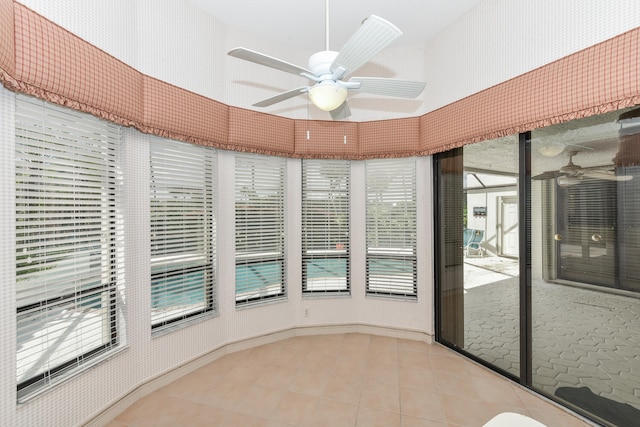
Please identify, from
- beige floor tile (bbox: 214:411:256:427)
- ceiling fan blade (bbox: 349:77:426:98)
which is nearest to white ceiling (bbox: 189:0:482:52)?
ceiling fan blade (bbox: 349:77:426:98)

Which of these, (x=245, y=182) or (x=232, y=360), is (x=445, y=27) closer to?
(x=245, y=182)

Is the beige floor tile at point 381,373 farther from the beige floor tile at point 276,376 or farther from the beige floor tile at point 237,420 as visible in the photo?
the beige floor tile at point 237,420

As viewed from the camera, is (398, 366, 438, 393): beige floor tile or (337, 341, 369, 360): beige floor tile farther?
(337, 341, 369, 360): beige floor tile

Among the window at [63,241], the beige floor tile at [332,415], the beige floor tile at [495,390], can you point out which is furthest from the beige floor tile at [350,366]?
the window at [63,241]

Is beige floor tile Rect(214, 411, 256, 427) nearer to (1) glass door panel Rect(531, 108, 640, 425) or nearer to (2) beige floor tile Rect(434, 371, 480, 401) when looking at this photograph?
(2) beige floor tile Rect(434, 371, 480, 401)

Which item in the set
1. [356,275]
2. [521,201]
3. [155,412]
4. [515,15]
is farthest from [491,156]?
[155,412]

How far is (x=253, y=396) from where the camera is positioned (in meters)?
2.32

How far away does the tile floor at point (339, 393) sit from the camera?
2061 millimetres

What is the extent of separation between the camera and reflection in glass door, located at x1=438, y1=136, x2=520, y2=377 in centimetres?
253

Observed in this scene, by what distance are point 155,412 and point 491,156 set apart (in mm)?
3507

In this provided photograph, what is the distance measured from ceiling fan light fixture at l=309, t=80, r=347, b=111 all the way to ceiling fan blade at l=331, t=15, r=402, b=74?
0.36 feet

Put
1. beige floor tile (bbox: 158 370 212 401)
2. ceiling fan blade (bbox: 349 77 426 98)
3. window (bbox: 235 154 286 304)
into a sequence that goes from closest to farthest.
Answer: ceiling fan blade (bbox: 349 77 426 98), beige floor tile (bbox: 158 370 212 401), window (bbox: 235 154 286 304)

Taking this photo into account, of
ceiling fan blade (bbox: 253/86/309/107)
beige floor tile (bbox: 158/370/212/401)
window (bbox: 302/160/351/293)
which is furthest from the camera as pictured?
window (bbox: 302/160/351/293)

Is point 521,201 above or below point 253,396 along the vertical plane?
above
